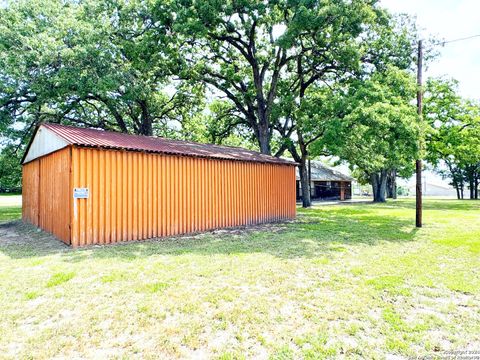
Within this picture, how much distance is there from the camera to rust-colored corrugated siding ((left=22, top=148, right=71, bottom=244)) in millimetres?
8070

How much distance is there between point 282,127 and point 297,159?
2.56 m

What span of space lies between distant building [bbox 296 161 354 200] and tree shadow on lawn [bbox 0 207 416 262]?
22.7 metres

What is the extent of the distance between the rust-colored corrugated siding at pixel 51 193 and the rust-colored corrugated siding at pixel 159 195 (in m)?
0.57

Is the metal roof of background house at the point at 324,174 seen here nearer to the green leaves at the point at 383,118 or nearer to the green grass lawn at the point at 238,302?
the green leaves at the point at 383,118

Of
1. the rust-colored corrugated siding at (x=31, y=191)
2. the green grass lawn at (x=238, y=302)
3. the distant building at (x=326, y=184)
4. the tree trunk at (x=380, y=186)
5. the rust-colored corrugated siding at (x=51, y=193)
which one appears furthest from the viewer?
the distant building at (x=326, y=184)

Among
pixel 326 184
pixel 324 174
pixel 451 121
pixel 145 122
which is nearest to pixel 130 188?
pixel 145 122

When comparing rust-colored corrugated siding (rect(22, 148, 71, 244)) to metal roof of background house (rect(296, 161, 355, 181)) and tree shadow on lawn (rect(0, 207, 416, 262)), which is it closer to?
tree shadow on lawn (rect(0, 207, 416, 262))

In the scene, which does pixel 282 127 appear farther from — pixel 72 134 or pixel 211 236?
pixel 72 134

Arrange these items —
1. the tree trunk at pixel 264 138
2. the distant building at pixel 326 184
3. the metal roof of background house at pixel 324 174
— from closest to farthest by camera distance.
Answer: the tree trunk at pixel 264 138 < the metal roof of background house at pixel 324 174 < the distant building at pixel 326 184

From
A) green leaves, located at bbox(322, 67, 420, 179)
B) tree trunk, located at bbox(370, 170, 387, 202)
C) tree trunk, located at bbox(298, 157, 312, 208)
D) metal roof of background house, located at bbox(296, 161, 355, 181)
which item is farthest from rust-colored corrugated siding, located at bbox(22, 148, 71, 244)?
tree trunk, located at bbox(370, 170, 387, 202)

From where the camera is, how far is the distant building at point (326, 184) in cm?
3331

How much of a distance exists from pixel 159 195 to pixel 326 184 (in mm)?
28088

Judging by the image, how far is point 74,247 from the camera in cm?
745

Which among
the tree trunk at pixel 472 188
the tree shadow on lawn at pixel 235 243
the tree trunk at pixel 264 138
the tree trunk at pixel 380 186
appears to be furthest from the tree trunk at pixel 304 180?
the tree trunk at pixel 472 188
